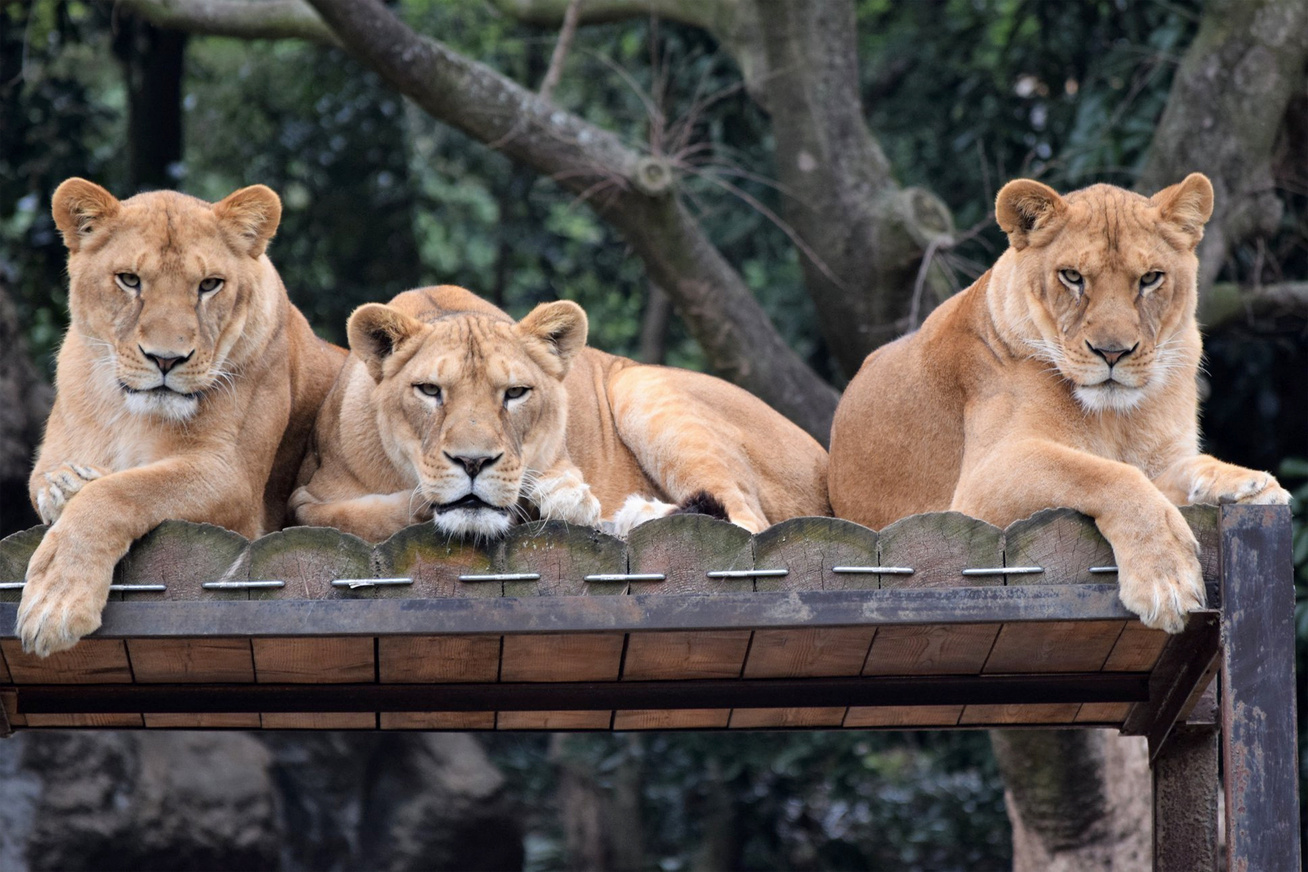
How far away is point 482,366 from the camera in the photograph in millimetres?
4117

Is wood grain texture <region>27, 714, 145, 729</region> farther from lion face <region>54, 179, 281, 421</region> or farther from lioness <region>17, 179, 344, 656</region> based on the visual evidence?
lion face <region>54, 179, 281, 421</region>

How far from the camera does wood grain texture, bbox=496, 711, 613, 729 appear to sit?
4461 mm

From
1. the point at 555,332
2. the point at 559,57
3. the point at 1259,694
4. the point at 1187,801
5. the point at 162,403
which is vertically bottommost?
the point at 1187,801

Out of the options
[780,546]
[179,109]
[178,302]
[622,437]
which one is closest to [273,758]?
[179,109]

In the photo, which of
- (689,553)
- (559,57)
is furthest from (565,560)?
(559,57)

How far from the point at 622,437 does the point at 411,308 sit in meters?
0.82

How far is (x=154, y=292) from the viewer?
403 cm

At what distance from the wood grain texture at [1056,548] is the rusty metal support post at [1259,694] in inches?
10.3

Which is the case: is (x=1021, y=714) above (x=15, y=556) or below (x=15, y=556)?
below

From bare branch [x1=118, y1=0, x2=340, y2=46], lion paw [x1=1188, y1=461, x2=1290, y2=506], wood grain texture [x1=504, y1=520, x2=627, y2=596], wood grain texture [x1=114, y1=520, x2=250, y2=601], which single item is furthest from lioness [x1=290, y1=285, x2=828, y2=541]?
bare branch [x1=118, y1=0, x2=340, y2=46]

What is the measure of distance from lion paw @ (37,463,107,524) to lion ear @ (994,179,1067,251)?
2339 millimetres

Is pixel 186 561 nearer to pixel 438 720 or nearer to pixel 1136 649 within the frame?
pixel 438 720

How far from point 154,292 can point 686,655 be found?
1551mm

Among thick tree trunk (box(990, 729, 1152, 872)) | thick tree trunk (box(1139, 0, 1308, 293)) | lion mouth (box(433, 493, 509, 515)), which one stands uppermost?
thick tree trunk (box(1139, 0, 1308, 293))
